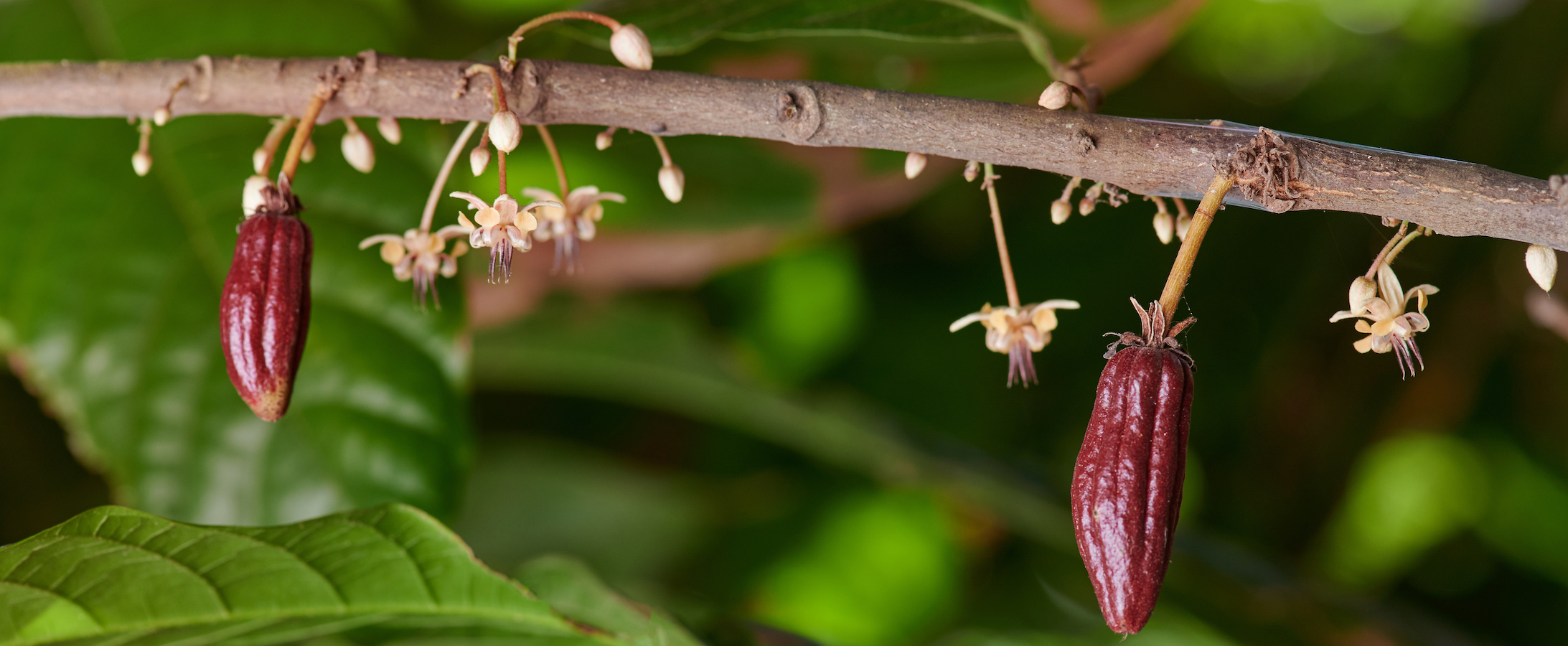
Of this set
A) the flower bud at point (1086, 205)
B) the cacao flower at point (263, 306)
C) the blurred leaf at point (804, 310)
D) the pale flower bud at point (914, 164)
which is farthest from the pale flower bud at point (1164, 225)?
the blurred leaf at point (804, 310)

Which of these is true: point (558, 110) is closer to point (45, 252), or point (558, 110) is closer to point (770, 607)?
point (45, 252)

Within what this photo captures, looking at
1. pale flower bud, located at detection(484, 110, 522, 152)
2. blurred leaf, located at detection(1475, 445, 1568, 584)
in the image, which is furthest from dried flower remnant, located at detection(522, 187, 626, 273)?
blurred leaf, located at detection(1475, 445, 1568, 584)

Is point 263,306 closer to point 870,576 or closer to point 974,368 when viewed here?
point 870,576

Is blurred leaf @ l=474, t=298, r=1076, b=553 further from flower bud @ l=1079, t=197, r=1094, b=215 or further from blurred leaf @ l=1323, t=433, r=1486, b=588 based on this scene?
flower bud @ l=1079, t=197, r=1094, b=215

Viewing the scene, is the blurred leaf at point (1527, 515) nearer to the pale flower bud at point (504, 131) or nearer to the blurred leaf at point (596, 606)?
the blurred leaf at point (596, 606)

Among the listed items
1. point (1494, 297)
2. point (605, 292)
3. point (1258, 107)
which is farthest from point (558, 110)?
point (1494, 297)
